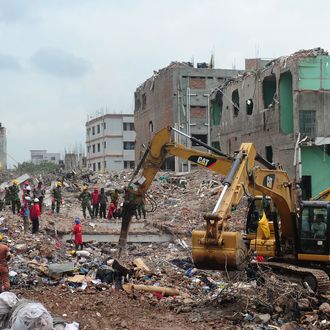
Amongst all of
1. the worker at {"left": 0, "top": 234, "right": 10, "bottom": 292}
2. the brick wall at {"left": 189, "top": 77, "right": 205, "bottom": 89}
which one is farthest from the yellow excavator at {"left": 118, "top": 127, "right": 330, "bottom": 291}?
the brick wall at {"left": 189, "top": 77, "right": 205, "bottom": 89}

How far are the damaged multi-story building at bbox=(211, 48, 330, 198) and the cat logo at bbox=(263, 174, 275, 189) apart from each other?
1670 cm

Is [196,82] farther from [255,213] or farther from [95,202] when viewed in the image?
[255,213]

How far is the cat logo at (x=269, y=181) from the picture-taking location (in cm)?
1021

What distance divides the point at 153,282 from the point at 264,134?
18447 mm

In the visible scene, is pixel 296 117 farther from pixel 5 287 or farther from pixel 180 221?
pixel 5 287

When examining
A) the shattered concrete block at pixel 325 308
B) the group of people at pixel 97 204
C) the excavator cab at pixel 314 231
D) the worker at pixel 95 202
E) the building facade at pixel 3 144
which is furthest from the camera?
the building facade at pixel 3 144

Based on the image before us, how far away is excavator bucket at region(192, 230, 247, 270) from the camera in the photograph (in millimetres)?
8055

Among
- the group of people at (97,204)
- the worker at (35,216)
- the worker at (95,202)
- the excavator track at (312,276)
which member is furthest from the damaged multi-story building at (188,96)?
the excavator track at (312,276)

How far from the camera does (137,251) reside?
17859mm

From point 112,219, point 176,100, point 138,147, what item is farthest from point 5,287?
point 138,147

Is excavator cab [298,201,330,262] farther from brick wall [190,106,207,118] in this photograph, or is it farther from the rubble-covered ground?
brick wall [190,106,207,118]

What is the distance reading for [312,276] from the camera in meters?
10.1

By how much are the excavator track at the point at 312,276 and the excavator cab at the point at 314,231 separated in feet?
1.29

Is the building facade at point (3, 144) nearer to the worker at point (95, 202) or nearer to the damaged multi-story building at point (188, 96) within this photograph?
the damaged multi-story building at point (188, 96)
